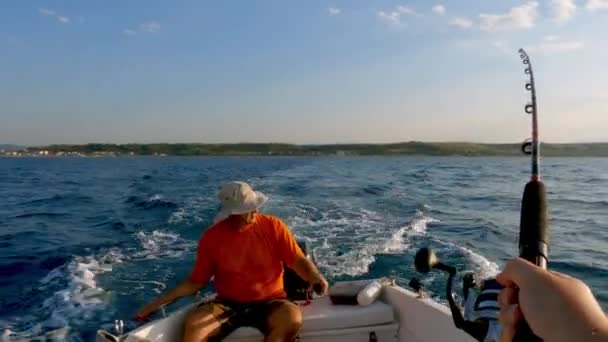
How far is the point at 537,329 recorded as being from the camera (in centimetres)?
76

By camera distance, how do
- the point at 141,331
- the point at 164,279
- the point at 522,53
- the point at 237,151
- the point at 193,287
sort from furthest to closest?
the point at 237,151
the point at 164,279
the point at 193,287
the point at 141,331
the point at 522,53

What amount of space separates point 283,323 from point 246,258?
1.90ft

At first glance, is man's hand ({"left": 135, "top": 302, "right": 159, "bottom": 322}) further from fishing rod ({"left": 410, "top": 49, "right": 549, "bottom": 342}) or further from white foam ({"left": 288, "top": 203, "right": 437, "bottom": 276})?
white foam ({"left": 288, "top": 203, "right": 437, "bottom": 276})

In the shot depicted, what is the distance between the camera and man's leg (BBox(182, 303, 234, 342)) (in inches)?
142

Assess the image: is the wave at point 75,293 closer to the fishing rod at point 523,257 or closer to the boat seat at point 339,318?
the boat seat at point 339,318

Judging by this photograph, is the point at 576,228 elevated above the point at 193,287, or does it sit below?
below

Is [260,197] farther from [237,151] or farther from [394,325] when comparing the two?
[237,151]

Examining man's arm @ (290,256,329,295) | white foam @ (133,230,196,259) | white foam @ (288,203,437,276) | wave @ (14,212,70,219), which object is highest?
man's arm @ (290,256,329,295)

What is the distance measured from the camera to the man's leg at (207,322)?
361cm

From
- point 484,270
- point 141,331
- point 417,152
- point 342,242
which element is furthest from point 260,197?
point 417,152

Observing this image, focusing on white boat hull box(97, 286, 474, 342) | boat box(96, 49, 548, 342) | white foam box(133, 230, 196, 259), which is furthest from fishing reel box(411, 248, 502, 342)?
white foam box(133, 230, 196, 259)

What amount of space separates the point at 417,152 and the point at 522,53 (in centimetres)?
9667

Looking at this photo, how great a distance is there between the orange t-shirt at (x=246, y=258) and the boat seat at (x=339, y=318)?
0.84ft

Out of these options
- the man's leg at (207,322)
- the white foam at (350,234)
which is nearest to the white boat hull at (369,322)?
the man's leg at (207,322)
